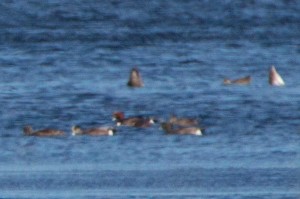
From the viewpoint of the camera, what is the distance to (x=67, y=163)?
15.3 m

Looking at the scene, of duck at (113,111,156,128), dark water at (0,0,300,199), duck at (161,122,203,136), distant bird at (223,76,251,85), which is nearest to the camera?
dark water at (0,0,300,199)

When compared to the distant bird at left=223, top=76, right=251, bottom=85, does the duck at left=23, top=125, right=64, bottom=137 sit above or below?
above

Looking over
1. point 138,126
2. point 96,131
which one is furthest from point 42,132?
point 138,126

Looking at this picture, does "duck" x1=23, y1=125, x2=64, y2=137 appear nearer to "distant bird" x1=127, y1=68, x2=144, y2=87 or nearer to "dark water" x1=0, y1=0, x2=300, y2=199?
"dark water" x1=0, y1=0, x2=300, y2=199

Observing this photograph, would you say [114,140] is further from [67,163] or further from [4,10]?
[4,10]

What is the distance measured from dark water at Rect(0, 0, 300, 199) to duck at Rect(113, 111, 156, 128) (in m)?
0.15

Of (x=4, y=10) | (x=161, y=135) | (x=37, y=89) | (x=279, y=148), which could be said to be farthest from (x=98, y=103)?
(x=4, y=10)

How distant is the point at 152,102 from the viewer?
20.2 m

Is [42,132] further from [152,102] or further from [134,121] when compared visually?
[152,102]

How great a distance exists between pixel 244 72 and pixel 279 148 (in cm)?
794

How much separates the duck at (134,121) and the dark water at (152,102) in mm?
154

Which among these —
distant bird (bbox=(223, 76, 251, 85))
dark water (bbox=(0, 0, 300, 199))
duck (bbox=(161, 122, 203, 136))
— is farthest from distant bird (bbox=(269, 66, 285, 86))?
duck (bbox=(161, 122, 203, 136))

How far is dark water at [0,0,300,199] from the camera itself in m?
14.4

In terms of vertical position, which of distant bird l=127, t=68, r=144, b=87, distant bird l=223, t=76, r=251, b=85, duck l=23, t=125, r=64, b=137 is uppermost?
duck l=23, t=125, r=64, b=137
